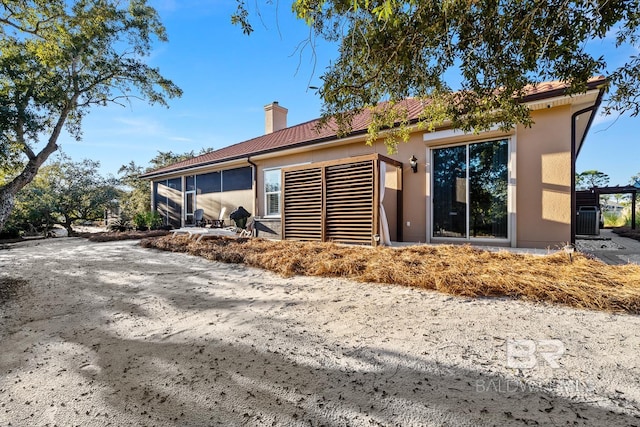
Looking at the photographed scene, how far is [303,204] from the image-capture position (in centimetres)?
836

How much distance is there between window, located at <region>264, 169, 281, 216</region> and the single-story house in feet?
2.33

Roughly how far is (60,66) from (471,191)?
1310 cm

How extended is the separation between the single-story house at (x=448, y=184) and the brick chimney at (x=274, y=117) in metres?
6.06

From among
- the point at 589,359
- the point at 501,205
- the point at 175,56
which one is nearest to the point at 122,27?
the point at 175,56

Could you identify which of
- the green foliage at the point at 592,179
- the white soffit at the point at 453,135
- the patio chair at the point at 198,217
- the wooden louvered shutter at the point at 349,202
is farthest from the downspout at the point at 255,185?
the green foliage at the point at 592,179

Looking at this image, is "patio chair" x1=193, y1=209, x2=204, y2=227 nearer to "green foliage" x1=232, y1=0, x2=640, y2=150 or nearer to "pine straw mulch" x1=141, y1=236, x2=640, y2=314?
"pine straw mulch" x1=141, y1=236, x2=640, y2=314

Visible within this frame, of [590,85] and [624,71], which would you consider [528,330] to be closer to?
[624,71]

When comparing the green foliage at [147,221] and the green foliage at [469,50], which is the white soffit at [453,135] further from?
the green foliage at [147,221]

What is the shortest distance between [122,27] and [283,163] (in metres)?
7.64

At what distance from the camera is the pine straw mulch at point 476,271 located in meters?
3.04

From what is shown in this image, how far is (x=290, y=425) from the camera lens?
4.75ft

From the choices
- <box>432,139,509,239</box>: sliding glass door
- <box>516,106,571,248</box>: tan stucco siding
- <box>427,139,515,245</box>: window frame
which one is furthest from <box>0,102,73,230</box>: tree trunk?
<box>516,106,571,248</box>: tan stucco siding

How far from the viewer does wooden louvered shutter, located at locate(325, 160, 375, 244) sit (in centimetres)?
698

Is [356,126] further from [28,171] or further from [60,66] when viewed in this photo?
[28,171]
